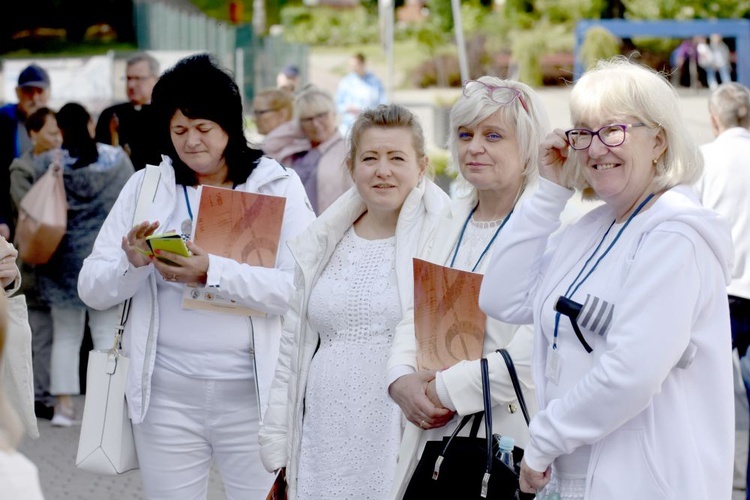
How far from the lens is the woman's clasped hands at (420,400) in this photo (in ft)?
11.8

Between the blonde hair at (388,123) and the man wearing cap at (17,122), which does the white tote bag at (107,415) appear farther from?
the man wearing cap at (17,122)

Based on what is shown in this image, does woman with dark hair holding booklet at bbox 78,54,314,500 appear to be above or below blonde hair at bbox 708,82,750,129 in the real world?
below

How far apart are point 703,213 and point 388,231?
156 cm

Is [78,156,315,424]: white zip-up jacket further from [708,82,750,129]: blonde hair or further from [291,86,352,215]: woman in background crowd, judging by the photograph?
[708,82,750,129]: blonde hair

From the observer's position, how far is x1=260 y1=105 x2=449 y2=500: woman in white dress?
13.1 ft

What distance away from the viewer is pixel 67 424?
26.8 ft

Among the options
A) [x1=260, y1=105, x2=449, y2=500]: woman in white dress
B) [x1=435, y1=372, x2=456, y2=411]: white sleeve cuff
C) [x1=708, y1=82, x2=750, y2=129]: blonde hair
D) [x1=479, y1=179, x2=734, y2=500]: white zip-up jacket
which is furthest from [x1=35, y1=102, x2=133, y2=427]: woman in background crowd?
[x1=479, y1=179, x2=734, y2=500]: white zip-up jacket

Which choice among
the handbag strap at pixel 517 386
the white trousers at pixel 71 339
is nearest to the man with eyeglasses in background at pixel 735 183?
the handbag strap at pixel 517 386

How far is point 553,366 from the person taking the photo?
3.05 meters

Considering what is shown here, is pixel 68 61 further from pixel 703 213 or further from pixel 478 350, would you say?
pixel 703 213

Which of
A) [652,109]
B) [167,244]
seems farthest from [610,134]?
[167,244]

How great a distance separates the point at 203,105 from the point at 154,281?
672 mm

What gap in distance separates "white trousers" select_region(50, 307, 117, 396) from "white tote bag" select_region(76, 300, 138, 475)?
143 inches

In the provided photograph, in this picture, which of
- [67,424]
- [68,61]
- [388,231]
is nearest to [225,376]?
[388,231]
